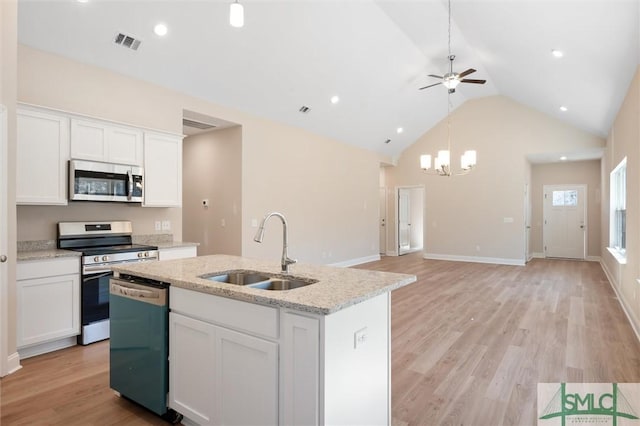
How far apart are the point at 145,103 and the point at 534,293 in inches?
246

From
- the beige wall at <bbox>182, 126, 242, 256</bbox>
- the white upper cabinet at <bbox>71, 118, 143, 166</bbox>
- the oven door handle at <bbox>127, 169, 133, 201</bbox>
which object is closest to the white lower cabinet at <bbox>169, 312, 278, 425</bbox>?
the oven door handle at <bbox>127, 169, 133, 201</bbox>

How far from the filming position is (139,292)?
226 cm

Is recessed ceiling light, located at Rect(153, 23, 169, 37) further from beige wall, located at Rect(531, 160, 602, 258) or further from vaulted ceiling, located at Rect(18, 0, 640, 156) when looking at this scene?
beige wall, located at Rect(531, 160, 602, 258)

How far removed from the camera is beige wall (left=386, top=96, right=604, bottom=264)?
27.2ft

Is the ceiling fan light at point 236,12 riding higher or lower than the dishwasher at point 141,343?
higher

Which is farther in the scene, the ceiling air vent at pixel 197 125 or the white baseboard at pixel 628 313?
the ceiling air vent at pixel 197 125

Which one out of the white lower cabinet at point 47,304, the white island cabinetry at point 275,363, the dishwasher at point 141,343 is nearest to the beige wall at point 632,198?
the white island cabinetry at point 275,363

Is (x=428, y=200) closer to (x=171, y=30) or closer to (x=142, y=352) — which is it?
(x=171, y=30)

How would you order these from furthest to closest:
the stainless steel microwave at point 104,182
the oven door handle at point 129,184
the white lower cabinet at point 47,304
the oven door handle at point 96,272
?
1. the oven door handle at point 129,184
2. the stainless steel microwave at point 104,182
3. the oven door handle at point 96,272
4. the white lower cabinet at point 47,304

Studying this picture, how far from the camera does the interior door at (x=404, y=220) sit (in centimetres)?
1036

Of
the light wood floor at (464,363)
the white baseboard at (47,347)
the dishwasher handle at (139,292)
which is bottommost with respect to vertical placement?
the light wood floor at (464,363)

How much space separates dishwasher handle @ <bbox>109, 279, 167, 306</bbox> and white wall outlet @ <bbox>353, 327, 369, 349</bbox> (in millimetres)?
1185

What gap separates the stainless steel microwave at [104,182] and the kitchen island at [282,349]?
6.45 ft

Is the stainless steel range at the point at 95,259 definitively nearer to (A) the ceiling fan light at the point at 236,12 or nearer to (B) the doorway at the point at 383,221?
(A) the ceiling fan light at the point at 236,12
